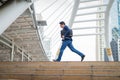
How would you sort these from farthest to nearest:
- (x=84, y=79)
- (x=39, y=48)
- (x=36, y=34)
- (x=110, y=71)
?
(x=39, y=48), (x=36, y=34), (x=110, y=71), (x=84, y=79)

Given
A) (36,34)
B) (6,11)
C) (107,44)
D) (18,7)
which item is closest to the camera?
(6,11)

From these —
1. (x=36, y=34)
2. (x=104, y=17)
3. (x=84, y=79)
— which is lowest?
(x=84, y=79)

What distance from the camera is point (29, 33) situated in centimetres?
1619

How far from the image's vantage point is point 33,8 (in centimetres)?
1260

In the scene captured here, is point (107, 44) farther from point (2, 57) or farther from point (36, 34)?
point (36, 34)

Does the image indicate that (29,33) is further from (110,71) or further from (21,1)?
(110,71)

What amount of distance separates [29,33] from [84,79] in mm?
10603

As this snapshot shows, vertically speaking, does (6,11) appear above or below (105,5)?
below

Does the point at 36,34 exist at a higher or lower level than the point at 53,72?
higher

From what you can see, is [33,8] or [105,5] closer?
[33,8]

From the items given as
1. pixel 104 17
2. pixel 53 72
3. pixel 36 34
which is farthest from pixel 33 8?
pixel 104 17

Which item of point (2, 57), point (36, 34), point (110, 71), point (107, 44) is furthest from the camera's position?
point (107, 44)

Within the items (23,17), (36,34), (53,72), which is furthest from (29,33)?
(53,72)

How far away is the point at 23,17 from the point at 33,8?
0.80 metres
